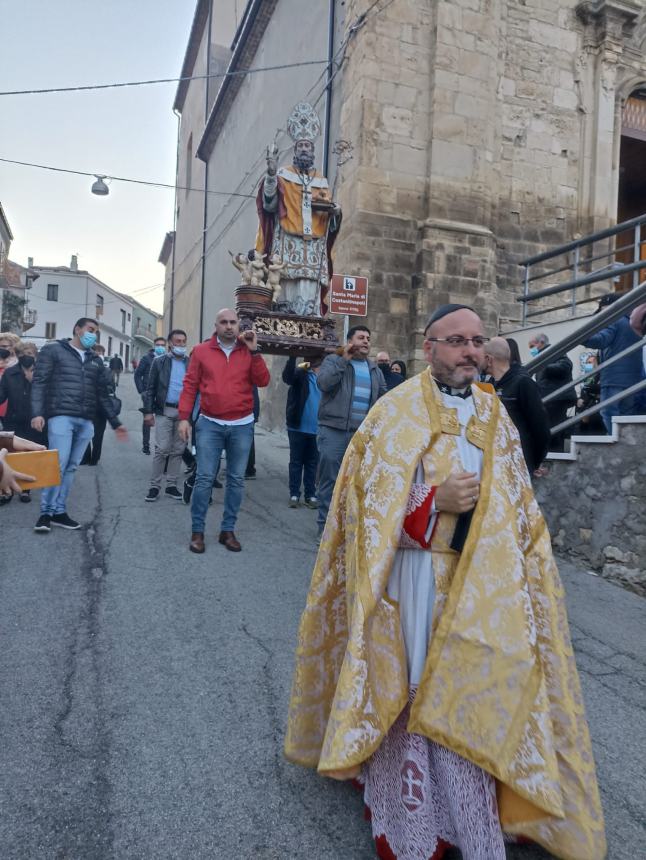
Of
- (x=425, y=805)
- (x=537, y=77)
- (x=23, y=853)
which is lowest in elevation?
(x=23, y=853)

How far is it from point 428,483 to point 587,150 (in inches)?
467

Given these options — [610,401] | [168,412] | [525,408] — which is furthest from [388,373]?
[525,408]

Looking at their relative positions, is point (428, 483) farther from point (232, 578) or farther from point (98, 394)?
point (98, 394)

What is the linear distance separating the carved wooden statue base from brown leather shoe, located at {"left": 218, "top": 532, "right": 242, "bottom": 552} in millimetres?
1907

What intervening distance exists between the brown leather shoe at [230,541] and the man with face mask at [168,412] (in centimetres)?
192

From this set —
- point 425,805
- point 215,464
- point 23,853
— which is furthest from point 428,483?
point 215,464

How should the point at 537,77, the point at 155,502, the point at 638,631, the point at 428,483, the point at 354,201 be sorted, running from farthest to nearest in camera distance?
the point at 537,77 < the point at 354,201 < the point at 155,502 < the point at 638,631 < the point at 428,483

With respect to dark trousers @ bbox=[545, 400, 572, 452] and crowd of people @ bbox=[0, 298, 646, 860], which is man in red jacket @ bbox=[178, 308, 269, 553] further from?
dark trousers @ bbox=[545, 400, 572, 452]

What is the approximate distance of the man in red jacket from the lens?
5129 mm

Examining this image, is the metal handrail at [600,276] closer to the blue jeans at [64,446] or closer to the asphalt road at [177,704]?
the asphalt road at [177,704]

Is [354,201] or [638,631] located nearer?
[638,631]

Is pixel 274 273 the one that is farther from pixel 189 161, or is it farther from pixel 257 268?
pixel 189 161

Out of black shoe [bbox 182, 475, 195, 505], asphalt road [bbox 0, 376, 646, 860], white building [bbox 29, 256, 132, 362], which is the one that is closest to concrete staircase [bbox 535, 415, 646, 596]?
asphalt road [bbox 0, 376, 646, 860]

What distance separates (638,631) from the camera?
403 centimetres
